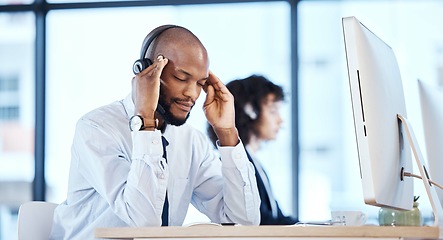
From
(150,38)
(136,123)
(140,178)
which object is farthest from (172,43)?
(140,178)

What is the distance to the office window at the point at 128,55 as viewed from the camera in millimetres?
4922

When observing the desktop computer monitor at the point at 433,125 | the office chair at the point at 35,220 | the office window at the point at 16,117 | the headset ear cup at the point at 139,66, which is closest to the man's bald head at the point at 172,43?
the headset ear cup at the point at 139,66

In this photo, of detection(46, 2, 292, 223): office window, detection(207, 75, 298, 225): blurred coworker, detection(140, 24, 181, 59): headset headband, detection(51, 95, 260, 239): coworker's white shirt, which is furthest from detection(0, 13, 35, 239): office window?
detection(140, 24, 181, 59): headset headband

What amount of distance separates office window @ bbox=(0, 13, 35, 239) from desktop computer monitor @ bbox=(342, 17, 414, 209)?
131 inches

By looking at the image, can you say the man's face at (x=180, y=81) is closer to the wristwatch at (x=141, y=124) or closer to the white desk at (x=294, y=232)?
the wristwatch at (x=141, y=124)

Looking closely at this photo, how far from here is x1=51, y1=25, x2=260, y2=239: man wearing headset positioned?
7.61ft

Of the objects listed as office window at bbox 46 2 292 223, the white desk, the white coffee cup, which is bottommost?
the white desk

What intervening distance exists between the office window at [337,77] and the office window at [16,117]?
1624 millimetres

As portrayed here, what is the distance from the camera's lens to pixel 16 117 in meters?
5.11

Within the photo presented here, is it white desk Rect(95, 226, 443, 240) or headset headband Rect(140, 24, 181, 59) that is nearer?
white desk Rect(95, 226, 443, 240)

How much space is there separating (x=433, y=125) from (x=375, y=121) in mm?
742

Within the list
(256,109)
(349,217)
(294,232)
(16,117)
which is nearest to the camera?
(294,232)

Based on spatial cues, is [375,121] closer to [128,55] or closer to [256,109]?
[256,109]

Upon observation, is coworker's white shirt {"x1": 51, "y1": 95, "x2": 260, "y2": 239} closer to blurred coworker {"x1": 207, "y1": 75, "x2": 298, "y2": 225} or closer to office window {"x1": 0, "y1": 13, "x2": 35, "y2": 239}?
blurred coworker {"x1": 207, "y1": 75, "x2": 298, "y2": 225}
